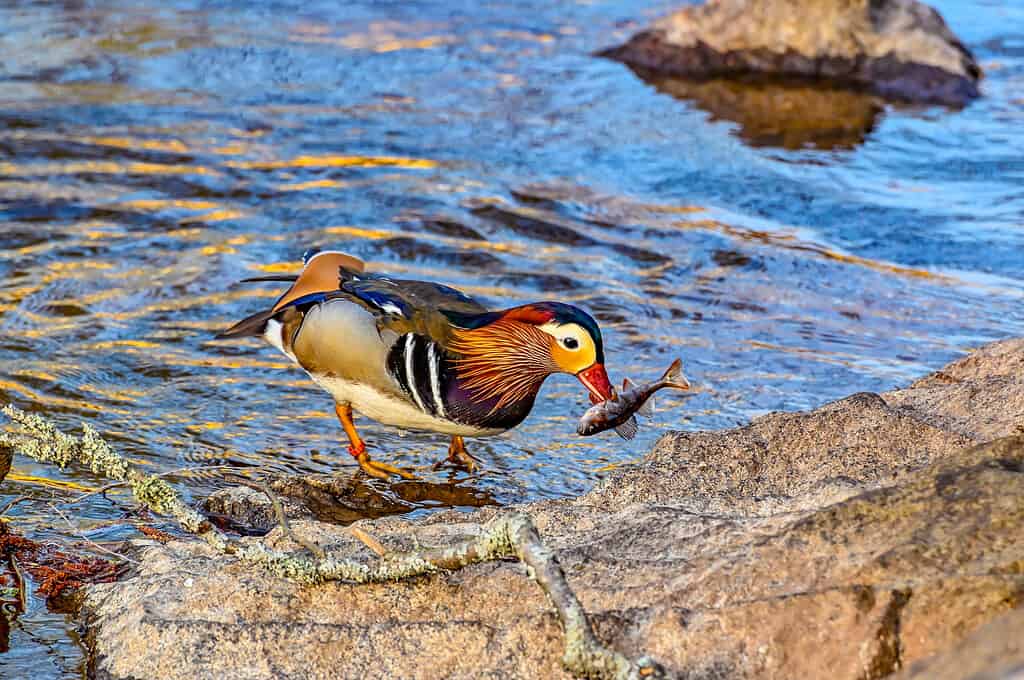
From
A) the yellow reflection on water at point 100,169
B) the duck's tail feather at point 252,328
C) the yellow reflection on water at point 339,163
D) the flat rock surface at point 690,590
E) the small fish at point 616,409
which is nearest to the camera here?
the flat rock surface at point 690,590

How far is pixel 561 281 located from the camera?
24.5 ft

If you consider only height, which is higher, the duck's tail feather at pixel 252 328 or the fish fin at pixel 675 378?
the fish fin at pixel 675 378

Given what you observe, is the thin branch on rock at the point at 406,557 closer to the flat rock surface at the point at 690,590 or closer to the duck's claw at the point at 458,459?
the flat rock surface at the point at 690,590

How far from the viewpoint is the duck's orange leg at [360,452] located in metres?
5.12

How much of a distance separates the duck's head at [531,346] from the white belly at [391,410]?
19cm

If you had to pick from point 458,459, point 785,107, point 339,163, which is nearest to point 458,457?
point 458,459

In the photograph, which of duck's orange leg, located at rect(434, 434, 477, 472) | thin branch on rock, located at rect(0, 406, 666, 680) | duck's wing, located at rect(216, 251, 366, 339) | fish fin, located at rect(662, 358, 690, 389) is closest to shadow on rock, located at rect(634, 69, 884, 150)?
duck's wing, located at rect(216, 251, 366, 339)

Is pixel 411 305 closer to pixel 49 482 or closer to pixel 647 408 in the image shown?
pixel 647 408

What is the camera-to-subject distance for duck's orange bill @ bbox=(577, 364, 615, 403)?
472 cm

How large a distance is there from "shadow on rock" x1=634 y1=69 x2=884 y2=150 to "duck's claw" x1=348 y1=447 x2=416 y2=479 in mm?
5693

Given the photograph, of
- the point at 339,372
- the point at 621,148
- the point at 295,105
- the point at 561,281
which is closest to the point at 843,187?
the point at 621,148

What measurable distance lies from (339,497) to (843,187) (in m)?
5.27

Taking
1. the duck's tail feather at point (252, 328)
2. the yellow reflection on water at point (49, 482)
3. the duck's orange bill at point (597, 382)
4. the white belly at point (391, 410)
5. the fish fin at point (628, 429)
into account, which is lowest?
the yellow reflection on water at point (49, 482)

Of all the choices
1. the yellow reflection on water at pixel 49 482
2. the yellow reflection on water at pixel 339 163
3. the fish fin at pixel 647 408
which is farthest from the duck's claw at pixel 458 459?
the yellow reflection on water at pixel 339 163
